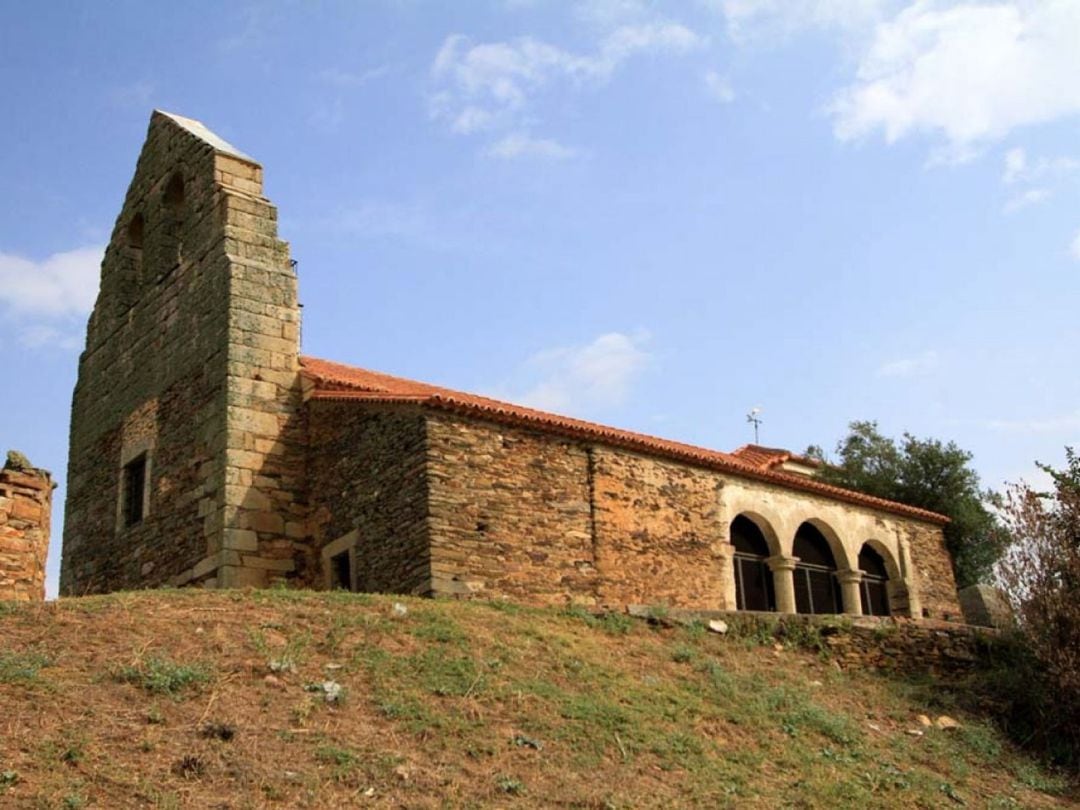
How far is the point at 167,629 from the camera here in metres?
13.8

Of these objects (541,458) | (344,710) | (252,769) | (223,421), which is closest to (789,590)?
(541,458)

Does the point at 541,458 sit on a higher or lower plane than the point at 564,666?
higher

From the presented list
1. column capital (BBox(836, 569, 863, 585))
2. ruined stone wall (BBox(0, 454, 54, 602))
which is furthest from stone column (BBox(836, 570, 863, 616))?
ruined stone wall (BBox(0, 454, 54, 602))

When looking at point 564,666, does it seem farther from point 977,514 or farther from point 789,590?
point 977,514

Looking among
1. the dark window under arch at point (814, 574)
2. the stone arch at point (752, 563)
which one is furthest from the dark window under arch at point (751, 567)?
→ the dark window under arch at point (814, 574)

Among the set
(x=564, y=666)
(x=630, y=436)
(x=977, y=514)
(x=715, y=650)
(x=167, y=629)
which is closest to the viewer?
(x=167, y=629)

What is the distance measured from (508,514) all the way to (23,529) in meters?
6.34

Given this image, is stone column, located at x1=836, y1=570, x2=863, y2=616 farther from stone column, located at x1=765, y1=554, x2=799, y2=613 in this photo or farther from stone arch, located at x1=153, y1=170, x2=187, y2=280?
stone arch, located at x1=153, y1=170, x2=187, y2=280

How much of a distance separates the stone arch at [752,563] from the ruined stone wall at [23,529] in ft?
35.7

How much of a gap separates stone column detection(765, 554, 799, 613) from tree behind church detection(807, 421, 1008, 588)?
622 centimetres

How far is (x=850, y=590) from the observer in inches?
952

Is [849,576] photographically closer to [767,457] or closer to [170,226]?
[767,457]

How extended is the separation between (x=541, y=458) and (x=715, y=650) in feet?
12.9

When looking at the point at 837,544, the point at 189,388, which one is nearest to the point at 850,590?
the point at 837,544
